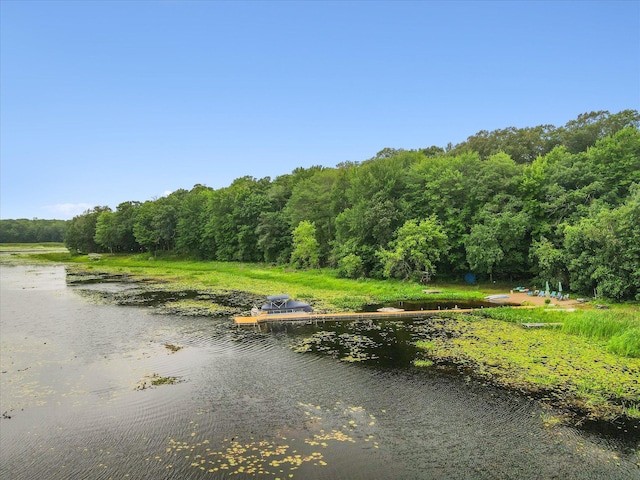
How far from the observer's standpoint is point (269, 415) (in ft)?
48.7

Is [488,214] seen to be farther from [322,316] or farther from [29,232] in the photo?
[29,232]

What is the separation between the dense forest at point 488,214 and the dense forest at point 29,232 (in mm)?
144492

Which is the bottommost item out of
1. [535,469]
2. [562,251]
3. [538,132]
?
[535,469]

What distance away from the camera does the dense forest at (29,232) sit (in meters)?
171

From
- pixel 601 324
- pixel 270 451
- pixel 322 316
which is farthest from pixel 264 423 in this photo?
pixel 601 324

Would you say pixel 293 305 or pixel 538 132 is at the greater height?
pixel 538 132

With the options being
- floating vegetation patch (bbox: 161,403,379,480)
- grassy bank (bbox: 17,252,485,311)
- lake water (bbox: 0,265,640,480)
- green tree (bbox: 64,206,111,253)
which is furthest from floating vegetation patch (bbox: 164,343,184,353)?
green tree (bbox: 64,206,111,253)

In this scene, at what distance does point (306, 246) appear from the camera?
5756 centimetres

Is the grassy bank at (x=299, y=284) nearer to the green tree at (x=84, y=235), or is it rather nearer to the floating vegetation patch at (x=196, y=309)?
the floating vegetation patch at (x=196, y=309)

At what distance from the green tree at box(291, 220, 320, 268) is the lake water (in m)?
34.7

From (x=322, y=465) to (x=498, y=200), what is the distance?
37.7 meters

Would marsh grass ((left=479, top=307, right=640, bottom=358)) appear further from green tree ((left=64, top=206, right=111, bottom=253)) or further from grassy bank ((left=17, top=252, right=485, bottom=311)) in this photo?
green tree ((left=64, top=206, right=111, bottom=253))

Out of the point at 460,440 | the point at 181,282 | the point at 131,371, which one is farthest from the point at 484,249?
the point at 181,282

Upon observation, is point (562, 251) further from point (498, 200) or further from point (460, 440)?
point (460, 440)
